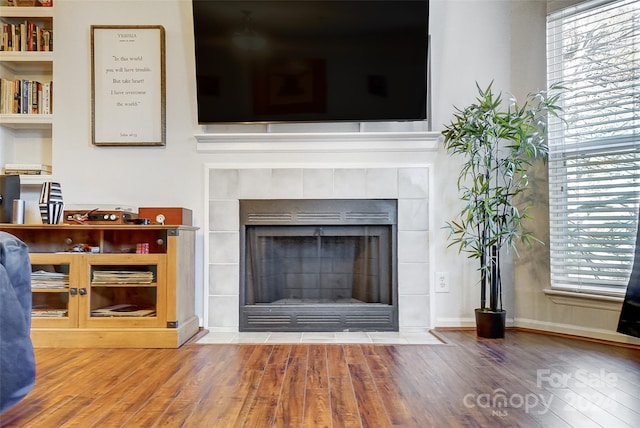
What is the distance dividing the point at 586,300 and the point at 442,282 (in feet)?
2.77

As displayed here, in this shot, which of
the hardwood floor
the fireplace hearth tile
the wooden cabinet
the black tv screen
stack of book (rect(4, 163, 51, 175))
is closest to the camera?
the hardwood floor

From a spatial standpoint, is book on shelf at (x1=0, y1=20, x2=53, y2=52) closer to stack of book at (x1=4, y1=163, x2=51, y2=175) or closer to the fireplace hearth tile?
stack of book at (x1=4, y1=163, x2=51, y2=175)

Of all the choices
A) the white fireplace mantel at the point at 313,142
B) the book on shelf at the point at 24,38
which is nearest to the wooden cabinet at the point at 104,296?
the white fireplace mantel at the point at 313,142

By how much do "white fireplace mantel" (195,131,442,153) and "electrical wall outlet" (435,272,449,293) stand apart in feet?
2.79

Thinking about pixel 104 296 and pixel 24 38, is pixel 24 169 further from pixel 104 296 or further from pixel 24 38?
pixel 104 296

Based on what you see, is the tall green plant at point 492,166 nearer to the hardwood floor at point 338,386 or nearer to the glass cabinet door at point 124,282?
the hardwood floor at point 338,386

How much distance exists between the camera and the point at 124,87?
2.88 metres

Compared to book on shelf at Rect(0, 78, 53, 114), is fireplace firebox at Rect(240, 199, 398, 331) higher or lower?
lower

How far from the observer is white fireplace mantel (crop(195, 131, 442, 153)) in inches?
112

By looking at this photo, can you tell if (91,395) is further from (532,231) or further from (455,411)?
(532,231)

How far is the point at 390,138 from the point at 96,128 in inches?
78.4

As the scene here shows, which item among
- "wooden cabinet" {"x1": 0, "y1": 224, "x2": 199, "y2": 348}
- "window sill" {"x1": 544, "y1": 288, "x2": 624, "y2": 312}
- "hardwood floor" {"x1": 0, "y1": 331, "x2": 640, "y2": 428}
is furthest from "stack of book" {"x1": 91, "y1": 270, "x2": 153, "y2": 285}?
"window sill" {"x1": 544, "y1": 288, "x2": 624, "y2": 312}

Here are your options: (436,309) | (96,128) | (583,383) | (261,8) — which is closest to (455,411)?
(583,383)

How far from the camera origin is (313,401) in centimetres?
162
